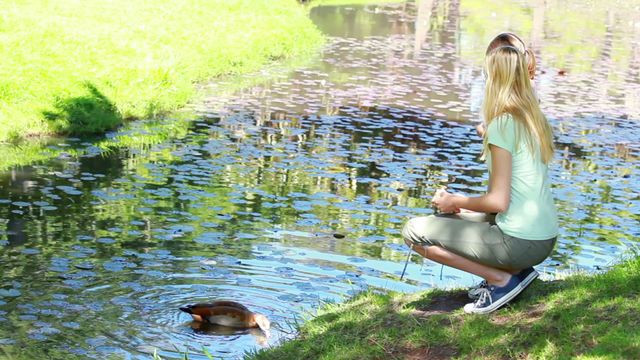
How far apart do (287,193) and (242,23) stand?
50.1 ft

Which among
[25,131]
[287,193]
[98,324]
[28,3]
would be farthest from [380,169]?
[28,3]

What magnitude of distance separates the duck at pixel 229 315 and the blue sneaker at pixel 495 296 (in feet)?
6.55

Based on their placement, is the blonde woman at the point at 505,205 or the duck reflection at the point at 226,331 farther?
the duck reflection at the point at 226,331

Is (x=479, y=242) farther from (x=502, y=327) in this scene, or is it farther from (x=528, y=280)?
(x=502, y=327)

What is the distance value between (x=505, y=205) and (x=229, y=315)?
265cm

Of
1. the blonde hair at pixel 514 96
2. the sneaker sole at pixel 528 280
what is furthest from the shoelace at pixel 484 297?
the blonde hair at pixel 514 96

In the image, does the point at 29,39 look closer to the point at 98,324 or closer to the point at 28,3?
the point at 28,3

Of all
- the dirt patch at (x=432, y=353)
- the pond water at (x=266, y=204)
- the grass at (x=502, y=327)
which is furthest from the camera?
the pond water at (x=266, y=204)

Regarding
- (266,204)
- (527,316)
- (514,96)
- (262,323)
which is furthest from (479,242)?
(266,204)

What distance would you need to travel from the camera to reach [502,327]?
6516 mm

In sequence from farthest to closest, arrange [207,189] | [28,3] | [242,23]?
[242,23], [28,3], [207,189]

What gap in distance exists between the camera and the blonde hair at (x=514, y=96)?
21.6 feet

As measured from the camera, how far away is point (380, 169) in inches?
604

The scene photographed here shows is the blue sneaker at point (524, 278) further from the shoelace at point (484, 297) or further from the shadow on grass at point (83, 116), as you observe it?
the shadow on grass at point (83, 116)
